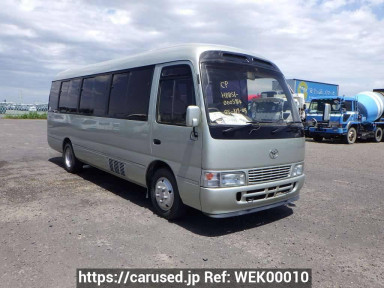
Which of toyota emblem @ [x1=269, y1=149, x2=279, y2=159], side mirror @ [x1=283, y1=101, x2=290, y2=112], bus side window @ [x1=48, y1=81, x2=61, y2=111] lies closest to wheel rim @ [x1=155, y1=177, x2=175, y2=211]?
toyota emblem @ [x1=269, y1=149, x2=279, y2=159]

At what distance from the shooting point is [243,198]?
434 cm

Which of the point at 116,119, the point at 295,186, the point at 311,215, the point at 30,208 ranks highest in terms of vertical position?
the point at 116,119

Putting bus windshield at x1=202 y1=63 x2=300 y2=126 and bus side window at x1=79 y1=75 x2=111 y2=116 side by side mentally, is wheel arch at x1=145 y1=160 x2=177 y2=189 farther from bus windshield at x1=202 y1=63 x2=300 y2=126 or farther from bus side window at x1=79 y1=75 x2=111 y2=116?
bus side window at x1=79 y1=75 x2=111 y2=116

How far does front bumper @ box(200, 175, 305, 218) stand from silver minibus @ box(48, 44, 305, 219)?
0.04 feet

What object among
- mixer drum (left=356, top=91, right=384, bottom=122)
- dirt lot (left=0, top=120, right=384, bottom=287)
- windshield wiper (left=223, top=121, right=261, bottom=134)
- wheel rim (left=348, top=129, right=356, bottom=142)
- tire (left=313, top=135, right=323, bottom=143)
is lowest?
dirt lot (left=0, top=120, right=384, bottom=287)

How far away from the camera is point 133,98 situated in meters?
5.66

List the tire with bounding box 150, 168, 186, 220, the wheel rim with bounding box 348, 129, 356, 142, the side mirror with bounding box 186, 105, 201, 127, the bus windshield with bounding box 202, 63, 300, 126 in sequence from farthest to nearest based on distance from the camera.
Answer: the wheel rim with bounding box 348, 129, 356, 142 → the tire with bounding box 150, 168, 186, 220 → the bus windshield with bounding box 202, 63, 300, 126 → the side mirror with bounding box 186, 105, 201, 127

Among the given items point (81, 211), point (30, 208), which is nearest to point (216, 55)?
point (81, 211)

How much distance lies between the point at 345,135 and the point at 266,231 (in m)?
15.0

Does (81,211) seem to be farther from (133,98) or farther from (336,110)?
(336,110)

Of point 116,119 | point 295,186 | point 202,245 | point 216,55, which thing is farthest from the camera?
point 116,119

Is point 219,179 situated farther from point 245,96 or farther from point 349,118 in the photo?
point 349,118

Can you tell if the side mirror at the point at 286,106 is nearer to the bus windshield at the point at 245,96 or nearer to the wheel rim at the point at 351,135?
the bus windshield at the point at 245,96

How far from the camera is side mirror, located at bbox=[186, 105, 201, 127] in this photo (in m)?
4.03
